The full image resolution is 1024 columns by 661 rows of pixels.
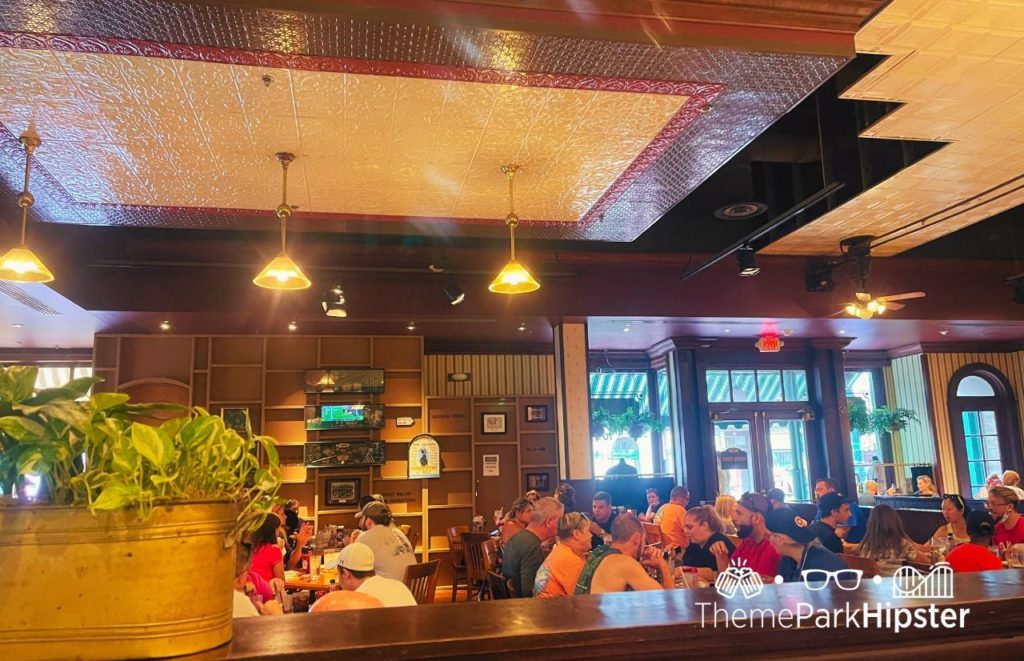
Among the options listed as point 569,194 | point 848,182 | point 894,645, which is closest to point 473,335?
point 569,194

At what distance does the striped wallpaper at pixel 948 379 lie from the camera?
12453 mm

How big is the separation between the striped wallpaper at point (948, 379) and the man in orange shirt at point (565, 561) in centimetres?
1034

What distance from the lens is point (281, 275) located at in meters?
4.79

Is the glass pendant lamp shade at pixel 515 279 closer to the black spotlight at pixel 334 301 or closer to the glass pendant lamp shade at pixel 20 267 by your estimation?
the black spotlight at pixel 334 301

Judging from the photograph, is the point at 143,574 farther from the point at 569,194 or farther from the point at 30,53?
the point at 569,194

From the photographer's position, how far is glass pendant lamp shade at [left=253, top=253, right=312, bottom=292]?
4.79 metres

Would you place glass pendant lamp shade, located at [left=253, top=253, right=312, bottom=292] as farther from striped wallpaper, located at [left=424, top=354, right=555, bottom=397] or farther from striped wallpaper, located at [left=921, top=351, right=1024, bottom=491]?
striped wallpaper, located at [left=921, top=351, right=1024, bottom=491]

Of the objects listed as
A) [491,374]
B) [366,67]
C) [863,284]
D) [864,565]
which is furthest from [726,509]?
[366,67]

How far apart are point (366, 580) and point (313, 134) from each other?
273 centimetres

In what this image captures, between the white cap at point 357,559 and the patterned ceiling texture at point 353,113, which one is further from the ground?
the patterned ceiling texture at point 353,113

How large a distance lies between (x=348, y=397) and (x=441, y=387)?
1421 millimetres

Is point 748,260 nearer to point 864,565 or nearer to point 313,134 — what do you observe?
point 864,565

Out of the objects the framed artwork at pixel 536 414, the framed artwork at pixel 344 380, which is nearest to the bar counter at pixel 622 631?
the framed artwork at pixel 344 380

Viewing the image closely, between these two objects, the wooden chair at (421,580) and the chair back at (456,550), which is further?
the chair back at (456,550)
